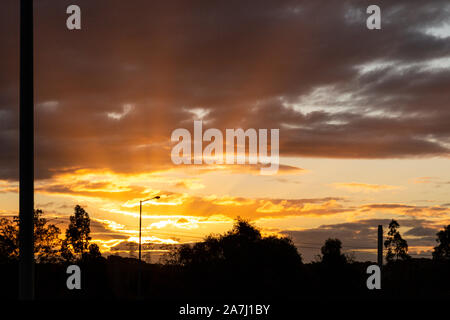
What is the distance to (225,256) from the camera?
76000mm

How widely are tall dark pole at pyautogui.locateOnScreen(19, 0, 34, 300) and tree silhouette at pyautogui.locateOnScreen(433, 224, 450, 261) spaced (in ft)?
358

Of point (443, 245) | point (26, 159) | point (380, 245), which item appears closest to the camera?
point (26, 159)

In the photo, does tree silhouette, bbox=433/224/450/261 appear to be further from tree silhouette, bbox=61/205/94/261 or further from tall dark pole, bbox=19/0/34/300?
tall dark pole, bbox=19/0/34/300

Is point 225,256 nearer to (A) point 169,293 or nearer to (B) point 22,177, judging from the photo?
(A) point 169,293

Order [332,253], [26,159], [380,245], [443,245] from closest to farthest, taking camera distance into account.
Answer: [26,159]
[380,245]
[332,253]
[443,245]

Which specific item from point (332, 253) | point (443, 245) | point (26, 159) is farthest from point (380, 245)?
point (443, 245)

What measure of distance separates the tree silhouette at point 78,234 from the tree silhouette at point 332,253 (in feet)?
129

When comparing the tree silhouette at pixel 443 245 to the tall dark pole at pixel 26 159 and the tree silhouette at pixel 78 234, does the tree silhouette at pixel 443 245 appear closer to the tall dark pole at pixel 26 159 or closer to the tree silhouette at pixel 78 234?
the tree silhouette at pixel 78 234

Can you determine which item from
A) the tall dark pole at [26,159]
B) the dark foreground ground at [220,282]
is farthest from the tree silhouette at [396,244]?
the tall dark pole at [26,159]

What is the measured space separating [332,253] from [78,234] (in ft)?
139

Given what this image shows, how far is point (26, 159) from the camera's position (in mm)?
9125

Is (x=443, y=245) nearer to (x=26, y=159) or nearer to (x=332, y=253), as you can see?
(x=332, y=253)
